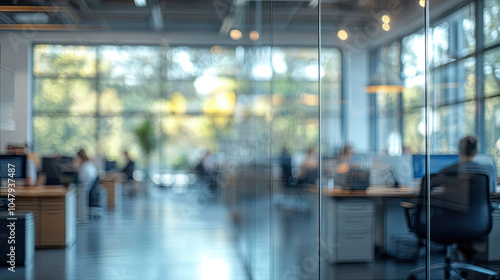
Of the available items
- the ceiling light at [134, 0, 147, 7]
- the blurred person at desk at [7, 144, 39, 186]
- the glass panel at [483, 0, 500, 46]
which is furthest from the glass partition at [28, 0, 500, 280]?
the ceiling light at [134, 0, 147, 7]

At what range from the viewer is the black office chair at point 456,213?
2.53 meters

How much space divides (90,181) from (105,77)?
35.2 inches

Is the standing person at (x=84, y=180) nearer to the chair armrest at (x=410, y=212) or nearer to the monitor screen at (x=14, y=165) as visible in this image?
the monitor screen at (x=14, y=165)

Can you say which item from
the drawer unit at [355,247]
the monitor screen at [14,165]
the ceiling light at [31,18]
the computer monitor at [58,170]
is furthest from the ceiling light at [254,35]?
the monitor screen at [14,165]

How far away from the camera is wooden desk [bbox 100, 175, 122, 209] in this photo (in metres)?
4.70

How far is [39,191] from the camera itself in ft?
12.8

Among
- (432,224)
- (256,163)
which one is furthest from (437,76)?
(256,163)

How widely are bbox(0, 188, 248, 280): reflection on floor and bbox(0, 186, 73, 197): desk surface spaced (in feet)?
1.17

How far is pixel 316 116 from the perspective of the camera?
3682 millimetres

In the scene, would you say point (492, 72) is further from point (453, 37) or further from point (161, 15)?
point (161, 15)

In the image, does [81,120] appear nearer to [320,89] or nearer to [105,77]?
[105,77]

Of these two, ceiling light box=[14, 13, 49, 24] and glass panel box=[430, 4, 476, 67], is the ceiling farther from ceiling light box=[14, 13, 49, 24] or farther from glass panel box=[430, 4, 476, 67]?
glass panel box=[430, 4, 476, 67]

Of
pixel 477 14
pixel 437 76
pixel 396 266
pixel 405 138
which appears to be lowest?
pixel 396 266

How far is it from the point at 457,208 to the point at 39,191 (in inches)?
115
